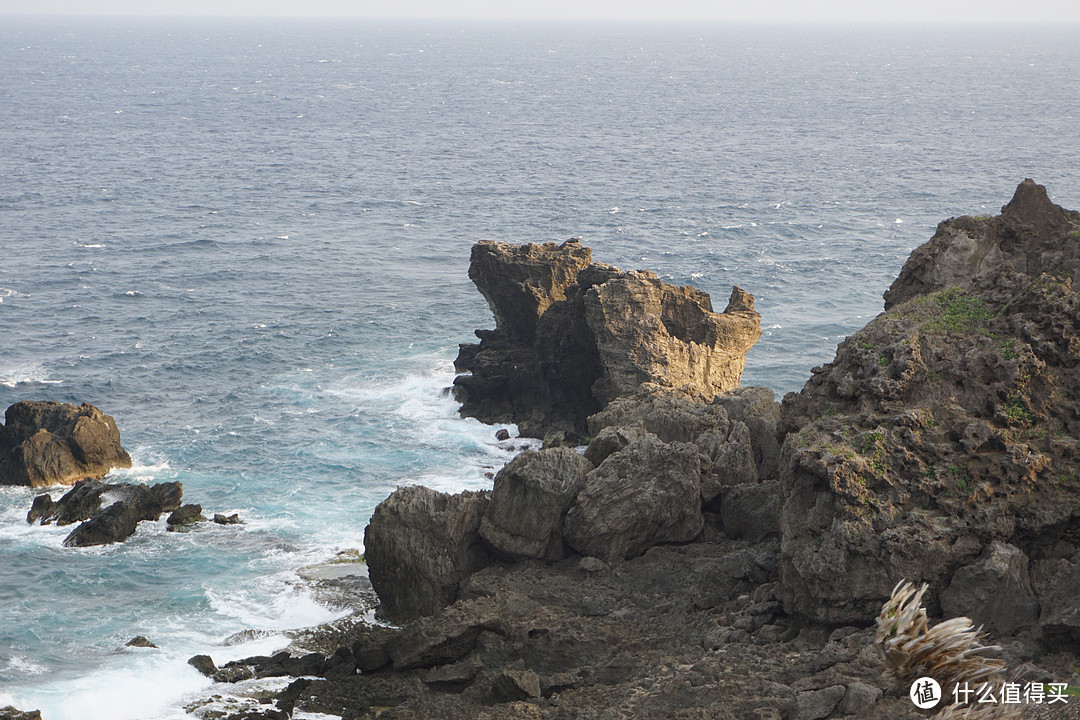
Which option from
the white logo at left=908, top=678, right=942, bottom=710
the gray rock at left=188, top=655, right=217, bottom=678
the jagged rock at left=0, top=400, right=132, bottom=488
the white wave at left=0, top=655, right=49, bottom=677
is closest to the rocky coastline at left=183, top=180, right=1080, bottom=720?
the white logo at left=908, top=678, right=942, bottom=710

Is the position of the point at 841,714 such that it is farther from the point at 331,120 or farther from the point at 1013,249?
the point at 331,120

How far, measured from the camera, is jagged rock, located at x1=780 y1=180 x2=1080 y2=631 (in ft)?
85.1

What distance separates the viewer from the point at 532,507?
116 feet

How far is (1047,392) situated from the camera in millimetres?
28016

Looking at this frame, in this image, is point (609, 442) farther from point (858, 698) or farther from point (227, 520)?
point (227, 520)

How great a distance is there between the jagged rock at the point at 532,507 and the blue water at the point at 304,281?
8792mm

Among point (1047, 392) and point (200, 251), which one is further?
point (200, 251)

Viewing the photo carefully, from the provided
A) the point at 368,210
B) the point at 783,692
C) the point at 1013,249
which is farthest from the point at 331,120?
the point at 783,692

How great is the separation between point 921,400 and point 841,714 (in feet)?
34.8

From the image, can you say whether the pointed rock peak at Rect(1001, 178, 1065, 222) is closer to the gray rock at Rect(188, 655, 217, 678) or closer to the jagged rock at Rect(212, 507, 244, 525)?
the gray rock at Rect(188, 655, 217, 678)

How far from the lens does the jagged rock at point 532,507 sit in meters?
35.1

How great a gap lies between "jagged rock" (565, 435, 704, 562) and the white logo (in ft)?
50.2

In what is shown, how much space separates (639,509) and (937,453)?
10.1 m

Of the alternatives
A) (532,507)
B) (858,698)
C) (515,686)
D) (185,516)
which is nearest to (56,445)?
(185,516)
